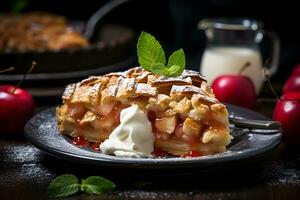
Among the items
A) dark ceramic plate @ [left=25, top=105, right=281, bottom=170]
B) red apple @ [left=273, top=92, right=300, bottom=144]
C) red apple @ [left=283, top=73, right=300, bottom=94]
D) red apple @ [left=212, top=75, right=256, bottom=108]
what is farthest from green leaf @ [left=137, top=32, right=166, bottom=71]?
red apple @ [left=283, top=73, right=300, bottom=94]

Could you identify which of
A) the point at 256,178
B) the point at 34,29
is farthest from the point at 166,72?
the point at 34,29

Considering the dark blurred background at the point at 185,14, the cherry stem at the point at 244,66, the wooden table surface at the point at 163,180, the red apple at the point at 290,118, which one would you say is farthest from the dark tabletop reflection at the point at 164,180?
the dark blurred background at the point at 185,14

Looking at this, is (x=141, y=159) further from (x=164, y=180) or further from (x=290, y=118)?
(x=290, y=118)

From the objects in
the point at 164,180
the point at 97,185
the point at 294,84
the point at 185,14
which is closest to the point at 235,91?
the point at 294,84

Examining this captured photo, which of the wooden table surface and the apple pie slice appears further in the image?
the apple pie slice

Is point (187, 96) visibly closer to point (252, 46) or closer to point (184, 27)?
point (252, 46)

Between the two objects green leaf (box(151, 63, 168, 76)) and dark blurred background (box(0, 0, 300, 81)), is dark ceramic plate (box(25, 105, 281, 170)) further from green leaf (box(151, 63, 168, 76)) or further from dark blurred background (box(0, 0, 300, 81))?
dark blurred background (box(0, 0, 300, 81))
